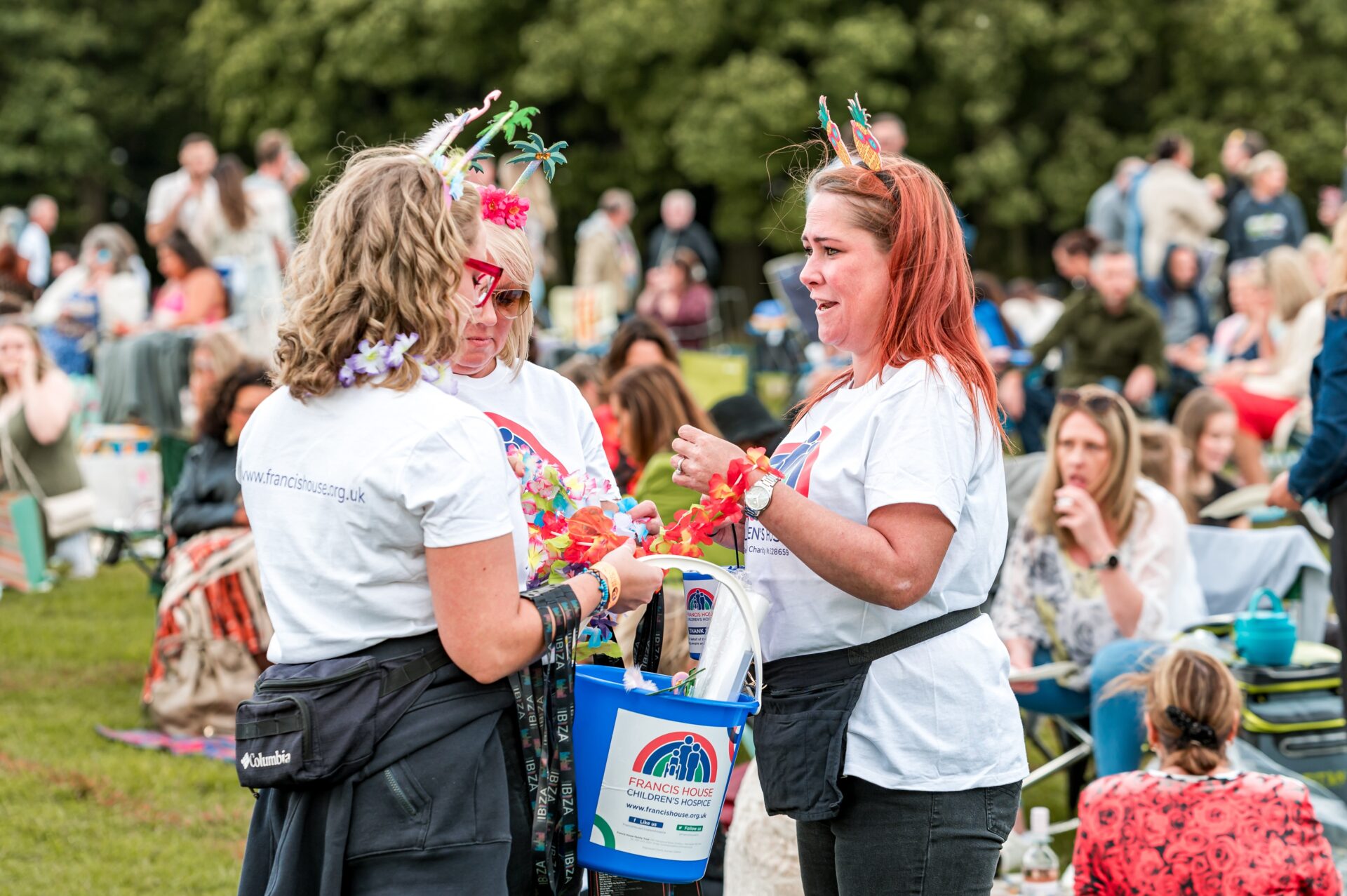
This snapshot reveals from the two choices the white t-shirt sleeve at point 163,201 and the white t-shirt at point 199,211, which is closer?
the white t-shirt at point 199,211

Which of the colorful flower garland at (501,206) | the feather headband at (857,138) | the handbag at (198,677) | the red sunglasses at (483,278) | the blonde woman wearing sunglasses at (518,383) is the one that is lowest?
the handbag at (198,677)

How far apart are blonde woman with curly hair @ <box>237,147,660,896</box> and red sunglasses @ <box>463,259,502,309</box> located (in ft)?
0.41

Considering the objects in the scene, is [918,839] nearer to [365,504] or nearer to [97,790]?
[365,504]

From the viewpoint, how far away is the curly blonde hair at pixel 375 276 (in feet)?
7.27

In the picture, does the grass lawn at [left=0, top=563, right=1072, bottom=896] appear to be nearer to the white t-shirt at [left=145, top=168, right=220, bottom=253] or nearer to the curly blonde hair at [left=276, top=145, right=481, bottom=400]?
the curly blonde hair at [left=276, top=145, right=481, bottom=400]

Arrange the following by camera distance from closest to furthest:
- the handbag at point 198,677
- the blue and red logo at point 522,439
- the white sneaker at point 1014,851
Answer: the blue and red logo at point 522,439
the white sneaker at point 1014,851
the handbag at point 198,677

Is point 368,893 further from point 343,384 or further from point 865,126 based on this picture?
point 865,126

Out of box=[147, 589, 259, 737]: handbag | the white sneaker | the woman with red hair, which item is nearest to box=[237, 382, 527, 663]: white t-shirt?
the woman with red hair

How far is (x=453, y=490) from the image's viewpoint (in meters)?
2.16

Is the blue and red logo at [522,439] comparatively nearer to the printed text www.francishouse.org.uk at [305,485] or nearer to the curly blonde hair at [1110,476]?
the printed text www.francishouse.org.uk at [305,485]

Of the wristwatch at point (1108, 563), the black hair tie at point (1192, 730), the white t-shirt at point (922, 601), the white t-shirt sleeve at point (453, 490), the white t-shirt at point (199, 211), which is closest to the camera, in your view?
the white t-shirt sleeve at point (453, 490)

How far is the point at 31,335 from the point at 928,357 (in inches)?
283

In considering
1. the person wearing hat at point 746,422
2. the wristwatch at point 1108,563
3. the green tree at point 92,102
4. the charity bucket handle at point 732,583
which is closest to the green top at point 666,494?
the person wearing hat at point 746,422

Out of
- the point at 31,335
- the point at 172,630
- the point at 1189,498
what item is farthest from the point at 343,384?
the point at 31,335
